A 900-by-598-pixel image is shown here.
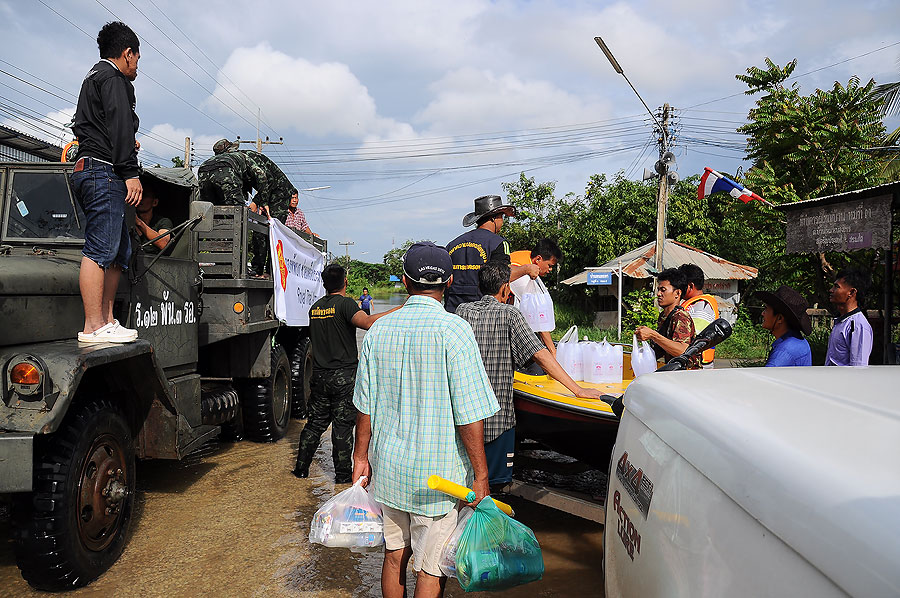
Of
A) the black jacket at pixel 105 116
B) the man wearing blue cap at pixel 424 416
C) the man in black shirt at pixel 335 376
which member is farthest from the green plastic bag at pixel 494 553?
the man in black shirt at pixel 335 376

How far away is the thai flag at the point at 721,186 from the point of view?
11.0 meters

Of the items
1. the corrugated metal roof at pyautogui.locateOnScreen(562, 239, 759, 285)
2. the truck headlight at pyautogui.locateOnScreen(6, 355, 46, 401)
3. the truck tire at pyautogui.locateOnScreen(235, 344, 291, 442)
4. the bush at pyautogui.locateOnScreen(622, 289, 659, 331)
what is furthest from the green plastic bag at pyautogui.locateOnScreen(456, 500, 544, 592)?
the corrugated metal roof at pyautogui.locateOnScreen(562, 239, 759, 285)

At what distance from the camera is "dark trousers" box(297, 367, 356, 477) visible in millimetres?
5809

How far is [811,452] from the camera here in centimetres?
113

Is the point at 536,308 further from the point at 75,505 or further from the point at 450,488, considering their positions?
the point at 75,505

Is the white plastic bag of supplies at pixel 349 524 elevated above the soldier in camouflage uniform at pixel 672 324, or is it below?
below

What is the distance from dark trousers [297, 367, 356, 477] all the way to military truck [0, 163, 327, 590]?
77 cm

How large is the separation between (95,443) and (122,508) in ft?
1.67

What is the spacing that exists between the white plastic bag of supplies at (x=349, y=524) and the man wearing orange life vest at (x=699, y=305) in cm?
287

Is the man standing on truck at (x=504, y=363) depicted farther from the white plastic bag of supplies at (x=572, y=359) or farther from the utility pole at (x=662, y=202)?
the utility pole at (x=662, y=202)

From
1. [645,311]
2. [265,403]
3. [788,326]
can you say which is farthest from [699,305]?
[645,311]

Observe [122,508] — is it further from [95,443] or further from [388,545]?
[388,545]

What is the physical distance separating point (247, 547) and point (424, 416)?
2421 millimetres

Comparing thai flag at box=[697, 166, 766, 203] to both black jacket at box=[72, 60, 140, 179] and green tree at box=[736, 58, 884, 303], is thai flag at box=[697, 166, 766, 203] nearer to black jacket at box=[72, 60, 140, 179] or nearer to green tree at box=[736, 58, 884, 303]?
green tree at box=[736, 58, 884, 303]
